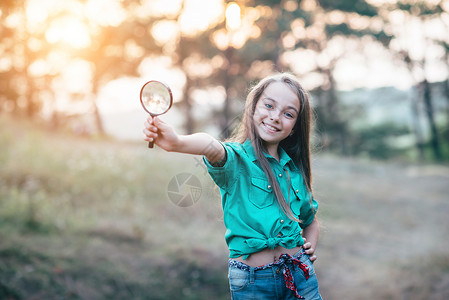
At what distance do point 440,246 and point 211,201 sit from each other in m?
3.72

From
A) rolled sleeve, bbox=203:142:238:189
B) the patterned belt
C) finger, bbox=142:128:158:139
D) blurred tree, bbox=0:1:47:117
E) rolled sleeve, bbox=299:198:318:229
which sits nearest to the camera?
finger, bbox=142:128:158:139

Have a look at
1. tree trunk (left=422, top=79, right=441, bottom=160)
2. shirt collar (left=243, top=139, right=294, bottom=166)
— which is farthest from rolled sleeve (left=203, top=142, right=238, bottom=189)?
tree trunk (left=422, top=79, right=441, bottom=160)

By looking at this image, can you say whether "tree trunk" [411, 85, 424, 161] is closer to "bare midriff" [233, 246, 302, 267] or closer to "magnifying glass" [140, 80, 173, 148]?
"bare midriff" [233, 246, 302, 267]

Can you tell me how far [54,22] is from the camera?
34.8 ft

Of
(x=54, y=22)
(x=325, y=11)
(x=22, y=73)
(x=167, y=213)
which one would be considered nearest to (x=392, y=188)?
(x=167, y=213)

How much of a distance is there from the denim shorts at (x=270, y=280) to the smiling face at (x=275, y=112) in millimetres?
569

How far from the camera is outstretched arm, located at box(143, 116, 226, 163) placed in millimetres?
1572

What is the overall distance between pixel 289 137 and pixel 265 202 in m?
0.52

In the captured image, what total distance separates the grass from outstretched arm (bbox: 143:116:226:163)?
30.8 inches

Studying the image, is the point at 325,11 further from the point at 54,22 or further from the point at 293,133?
the point at 293,133

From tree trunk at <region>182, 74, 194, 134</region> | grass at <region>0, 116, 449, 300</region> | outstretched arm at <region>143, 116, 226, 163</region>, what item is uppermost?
tree trunk at <region>182, 74, 194, 134</region>

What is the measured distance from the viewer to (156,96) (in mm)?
1681

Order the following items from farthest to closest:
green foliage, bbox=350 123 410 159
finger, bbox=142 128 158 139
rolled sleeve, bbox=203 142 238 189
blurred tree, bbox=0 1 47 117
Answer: green foliage, bbox=350 123 410 159 < blurred tree, bbox=0 1 47 117 < rolled sleeve, bbox=203 142 238 189 < finger, bbox=142 128 158 139

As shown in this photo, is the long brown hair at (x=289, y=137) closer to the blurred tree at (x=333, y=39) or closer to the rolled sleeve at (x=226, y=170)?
the rolled sleeve at (x=226, y=170)
